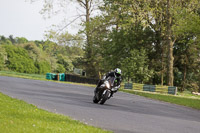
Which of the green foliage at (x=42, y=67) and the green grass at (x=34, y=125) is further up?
the green foliage at (x=42, y=67)

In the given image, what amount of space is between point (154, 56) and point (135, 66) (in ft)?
15.5

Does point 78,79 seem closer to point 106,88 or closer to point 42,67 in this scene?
point 42,67

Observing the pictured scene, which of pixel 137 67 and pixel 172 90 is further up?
pixel 137 67

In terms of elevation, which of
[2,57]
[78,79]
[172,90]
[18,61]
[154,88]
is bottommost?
[172,90]

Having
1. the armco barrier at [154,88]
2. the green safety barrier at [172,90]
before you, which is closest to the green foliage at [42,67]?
the armco barrier at [154,88]

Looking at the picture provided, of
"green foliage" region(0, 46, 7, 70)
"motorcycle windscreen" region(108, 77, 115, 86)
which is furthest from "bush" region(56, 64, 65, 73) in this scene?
"motorcycle windscreen" region(108, 77, 115, 86)

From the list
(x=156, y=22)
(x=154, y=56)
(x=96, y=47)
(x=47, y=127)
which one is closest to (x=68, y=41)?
(x=96, y=47)

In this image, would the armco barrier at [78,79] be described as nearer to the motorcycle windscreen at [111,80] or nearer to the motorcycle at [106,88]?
the motorcycle at [106,88]

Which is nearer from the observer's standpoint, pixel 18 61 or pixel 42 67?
pixel 18 61

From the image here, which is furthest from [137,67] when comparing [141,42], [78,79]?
[78,79]

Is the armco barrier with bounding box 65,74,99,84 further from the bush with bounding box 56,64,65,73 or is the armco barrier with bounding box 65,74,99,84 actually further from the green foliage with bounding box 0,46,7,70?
the bush with bounding box 56,64,65,73

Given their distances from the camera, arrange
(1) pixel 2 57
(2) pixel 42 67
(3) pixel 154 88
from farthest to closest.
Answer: (2) pixel 42 67 < (1) pixel 2 57 < (3) pixel 154 88

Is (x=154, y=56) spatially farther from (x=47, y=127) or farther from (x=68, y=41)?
(x=47, y=127)

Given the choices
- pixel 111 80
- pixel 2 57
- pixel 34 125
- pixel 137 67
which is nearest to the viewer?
pixel 34 125
